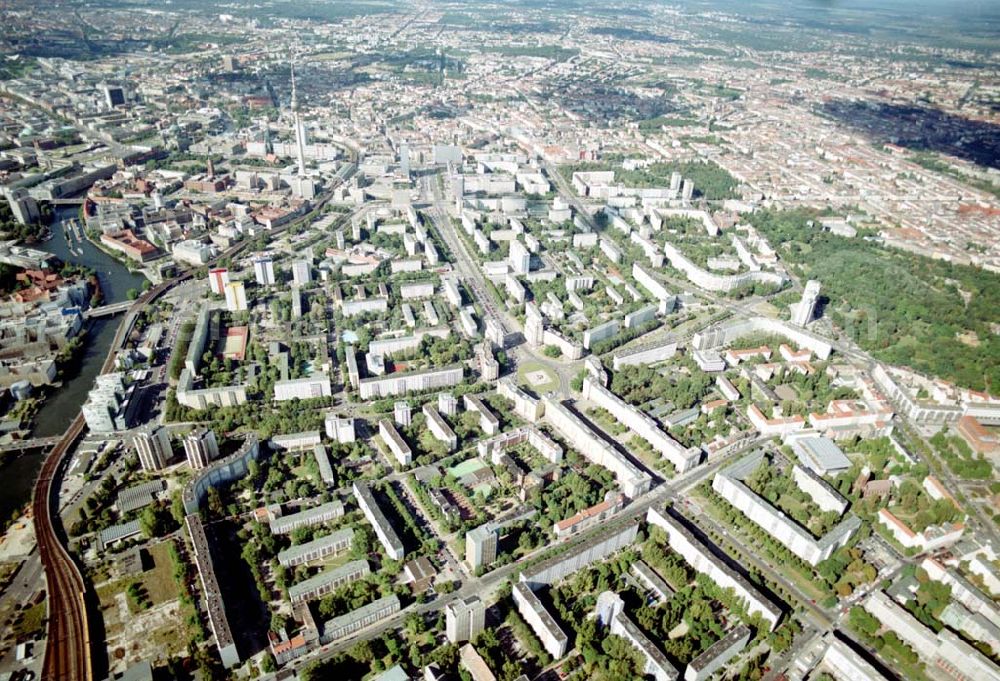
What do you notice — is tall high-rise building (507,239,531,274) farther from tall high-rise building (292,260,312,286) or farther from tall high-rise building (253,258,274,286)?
tall high-rise building (253,258,274,286)

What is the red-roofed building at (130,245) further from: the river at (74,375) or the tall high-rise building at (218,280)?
the tall high-rise building at (218,280)

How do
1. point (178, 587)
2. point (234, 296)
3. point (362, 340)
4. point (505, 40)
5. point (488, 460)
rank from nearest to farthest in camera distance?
point (178, 587) → point (488, 460) → point (362, 340) → point (234, 296) → point (505, 40)

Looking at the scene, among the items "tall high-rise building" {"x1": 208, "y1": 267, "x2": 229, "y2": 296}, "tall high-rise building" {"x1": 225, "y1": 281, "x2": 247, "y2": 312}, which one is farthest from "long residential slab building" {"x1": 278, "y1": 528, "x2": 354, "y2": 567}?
"tall high-rise building" {"x1": 208, "y1": 267, "x2": 229, "y2": 296}

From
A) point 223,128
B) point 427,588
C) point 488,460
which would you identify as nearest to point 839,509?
point 488,460

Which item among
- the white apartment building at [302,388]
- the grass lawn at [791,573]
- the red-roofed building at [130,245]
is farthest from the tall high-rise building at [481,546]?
the red-roofed building at [130,245]

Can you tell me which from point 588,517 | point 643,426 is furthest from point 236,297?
point 588,517

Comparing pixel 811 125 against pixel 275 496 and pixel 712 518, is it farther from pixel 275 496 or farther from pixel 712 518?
pixel 275 496

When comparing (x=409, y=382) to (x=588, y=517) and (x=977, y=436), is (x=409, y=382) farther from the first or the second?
(x=977, y=436)
